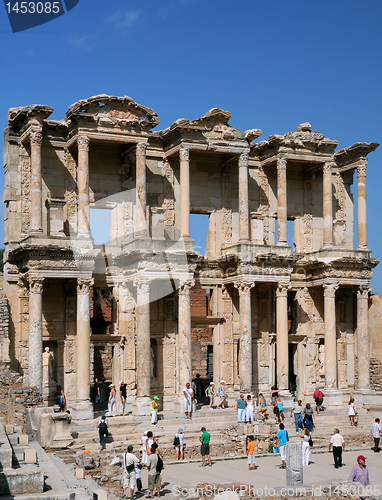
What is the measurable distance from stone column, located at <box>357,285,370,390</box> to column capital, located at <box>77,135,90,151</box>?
41.2 feet

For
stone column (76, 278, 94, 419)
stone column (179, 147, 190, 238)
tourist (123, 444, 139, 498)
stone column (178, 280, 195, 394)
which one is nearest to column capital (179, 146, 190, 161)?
stone column (179, 147, 190, 238)

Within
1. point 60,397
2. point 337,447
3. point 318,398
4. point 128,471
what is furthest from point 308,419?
point 128,471

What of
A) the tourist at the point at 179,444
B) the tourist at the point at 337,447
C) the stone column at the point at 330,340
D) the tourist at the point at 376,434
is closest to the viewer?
the tourist at the point at 337,447

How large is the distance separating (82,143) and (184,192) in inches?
166

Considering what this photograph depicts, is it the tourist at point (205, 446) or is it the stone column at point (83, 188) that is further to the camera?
the stone column at point (83, 188)

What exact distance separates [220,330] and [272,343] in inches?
90.3

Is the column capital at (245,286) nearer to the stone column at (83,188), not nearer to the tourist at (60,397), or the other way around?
the stone column at (83,188)

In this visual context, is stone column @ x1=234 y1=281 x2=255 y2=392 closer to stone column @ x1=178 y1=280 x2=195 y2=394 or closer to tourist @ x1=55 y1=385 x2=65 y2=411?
stone column @ x1=178 y1=280 x2=195 y2=394

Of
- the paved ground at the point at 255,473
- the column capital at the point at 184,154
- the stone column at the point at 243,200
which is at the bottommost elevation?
the paved ground at the point at 255,473

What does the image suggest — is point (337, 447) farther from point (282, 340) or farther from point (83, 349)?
point (83, 349)

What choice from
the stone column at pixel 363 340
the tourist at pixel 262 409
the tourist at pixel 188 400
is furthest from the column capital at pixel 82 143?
the stone column at pixel 363 340

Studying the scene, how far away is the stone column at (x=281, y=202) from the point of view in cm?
2867

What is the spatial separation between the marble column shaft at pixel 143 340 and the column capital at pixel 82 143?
508cm

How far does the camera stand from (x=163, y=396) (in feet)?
90.3
